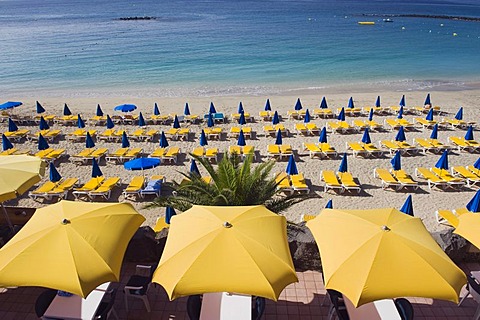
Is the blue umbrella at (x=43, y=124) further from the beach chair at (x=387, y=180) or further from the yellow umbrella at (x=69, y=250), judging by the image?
the beach chair at (x=387, y=180)

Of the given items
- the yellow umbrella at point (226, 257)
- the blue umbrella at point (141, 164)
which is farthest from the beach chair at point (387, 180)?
the blue umbrella at point (141, 164)

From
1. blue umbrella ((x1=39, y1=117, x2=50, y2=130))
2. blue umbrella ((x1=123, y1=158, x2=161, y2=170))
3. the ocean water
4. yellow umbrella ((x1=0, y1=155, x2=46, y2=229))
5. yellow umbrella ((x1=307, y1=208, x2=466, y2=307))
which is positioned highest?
the ocean water

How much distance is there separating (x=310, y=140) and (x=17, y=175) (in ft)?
39.9

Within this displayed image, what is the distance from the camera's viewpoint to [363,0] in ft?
536

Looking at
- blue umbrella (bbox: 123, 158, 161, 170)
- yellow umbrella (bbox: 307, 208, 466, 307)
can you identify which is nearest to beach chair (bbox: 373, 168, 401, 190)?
yellow umbrella (bbox: 307, 208, 466, 307)

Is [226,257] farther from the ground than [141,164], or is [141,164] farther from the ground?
[226,257]

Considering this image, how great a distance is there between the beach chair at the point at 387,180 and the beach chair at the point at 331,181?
4.92ft

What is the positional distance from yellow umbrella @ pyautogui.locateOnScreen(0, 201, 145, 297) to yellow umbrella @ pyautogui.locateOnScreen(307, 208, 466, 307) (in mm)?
3104

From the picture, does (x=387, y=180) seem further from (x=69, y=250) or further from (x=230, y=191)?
(x=69, y=250)

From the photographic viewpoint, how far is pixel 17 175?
7.87 meters

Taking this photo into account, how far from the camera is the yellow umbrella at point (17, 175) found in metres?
7.37

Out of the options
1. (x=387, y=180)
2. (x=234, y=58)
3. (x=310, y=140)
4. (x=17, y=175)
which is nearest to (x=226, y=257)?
(x=17, y=175)

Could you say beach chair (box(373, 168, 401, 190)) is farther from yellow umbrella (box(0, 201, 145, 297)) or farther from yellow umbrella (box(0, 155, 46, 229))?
yellow umbrella (box(0, 155, 46, 229))

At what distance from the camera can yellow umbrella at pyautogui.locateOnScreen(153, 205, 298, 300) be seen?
4676mm
